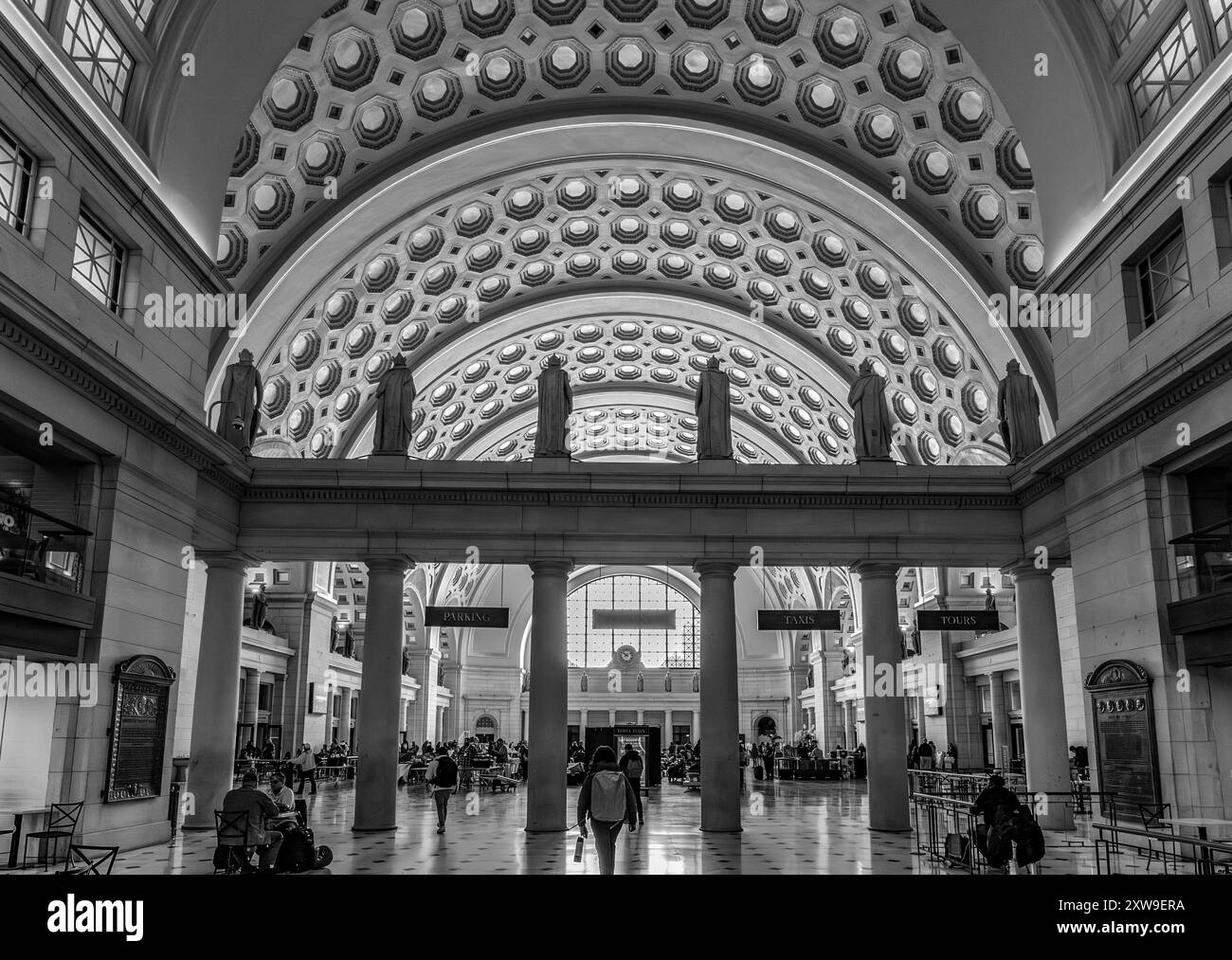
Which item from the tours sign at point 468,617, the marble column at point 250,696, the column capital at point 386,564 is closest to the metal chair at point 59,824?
the column capital at point 386,564

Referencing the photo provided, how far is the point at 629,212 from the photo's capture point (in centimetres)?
2695

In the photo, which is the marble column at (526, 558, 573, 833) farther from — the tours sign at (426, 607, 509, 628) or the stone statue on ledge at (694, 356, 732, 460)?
the stone statue on ledge at (694, 356, 732, 460)

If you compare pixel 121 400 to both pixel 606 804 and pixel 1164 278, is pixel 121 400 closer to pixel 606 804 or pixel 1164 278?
pixel 606 804

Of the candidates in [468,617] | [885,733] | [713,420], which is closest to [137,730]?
[468,617]

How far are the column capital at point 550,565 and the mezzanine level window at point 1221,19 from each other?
12.3 m

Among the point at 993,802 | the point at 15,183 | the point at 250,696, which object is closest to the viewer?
the point at 993,802

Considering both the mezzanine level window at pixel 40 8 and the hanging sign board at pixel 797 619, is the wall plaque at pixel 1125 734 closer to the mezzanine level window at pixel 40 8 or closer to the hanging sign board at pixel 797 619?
the hanging sign board at pixel 797 619

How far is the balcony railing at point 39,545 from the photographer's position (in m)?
10.8

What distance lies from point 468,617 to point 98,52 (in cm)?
1103

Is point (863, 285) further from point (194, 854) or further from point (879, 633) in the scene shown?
point (194, 854)

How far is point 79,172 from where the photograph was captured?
460 inches

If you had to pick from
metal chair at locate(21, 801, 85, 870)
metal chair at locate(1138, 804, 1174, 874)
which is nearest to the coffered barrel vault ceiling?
metal chair at locate(1138, 804, 1174, 874)

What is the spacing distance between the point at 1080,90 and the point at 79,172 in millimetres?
14251
